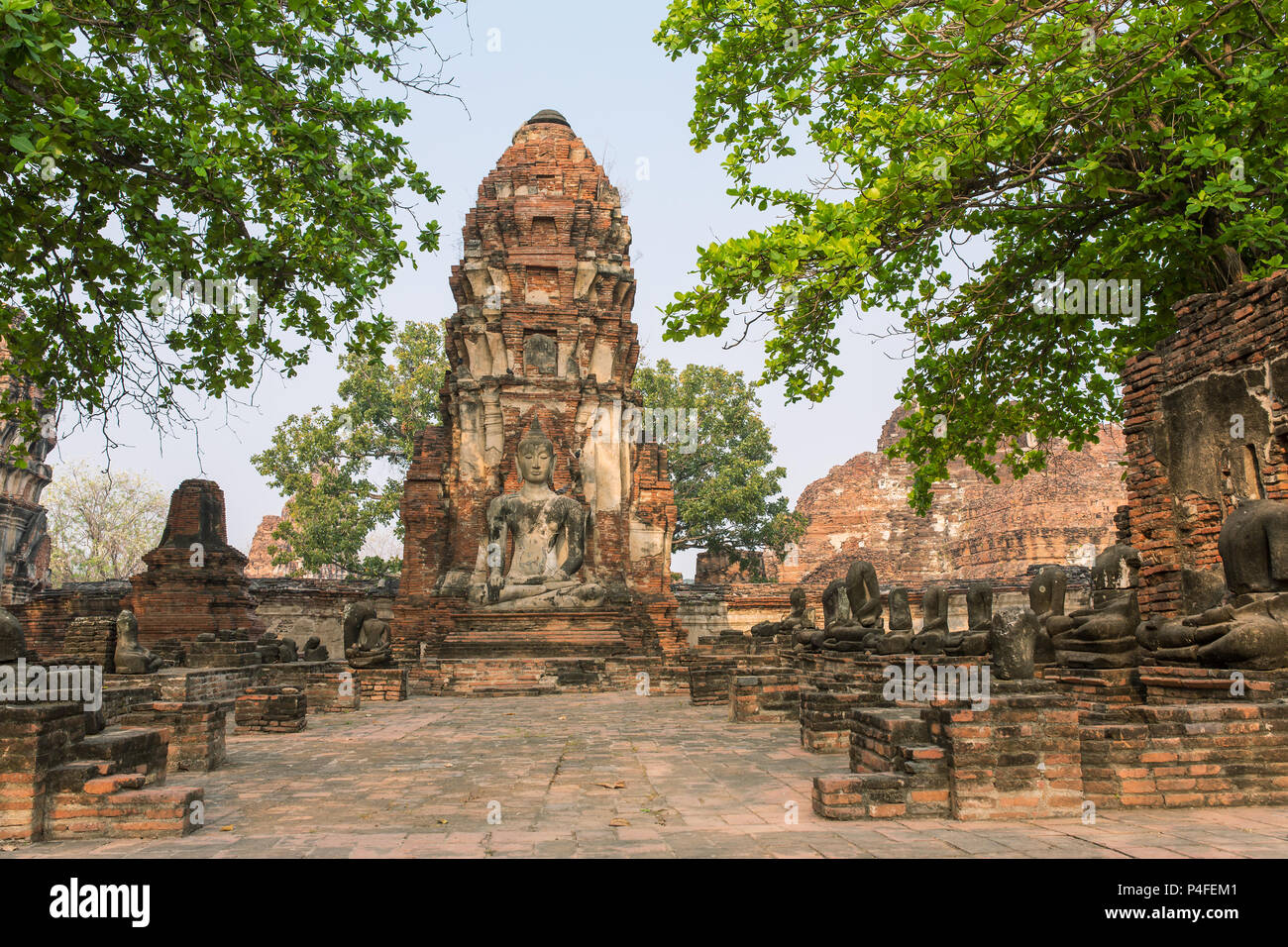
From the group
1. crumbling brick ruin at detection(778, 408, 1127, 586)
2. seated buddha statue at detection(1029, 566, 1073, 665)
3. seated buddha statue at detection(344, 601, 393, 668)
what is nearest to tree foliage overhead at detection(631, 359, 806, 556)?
crumbling brick ruin at detection(778, 408, 1127, 586)

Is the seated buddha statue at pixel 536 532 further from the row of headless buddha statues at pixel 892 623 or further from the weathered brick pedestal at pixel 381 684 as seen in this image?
the row of headless buddha statues at pixel 892 623

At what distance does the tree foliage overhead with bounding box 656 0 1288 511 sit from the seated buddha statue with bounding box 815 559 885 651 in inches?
47.1

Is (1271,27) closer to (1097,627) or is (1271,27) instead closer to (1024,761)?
(1097,627)

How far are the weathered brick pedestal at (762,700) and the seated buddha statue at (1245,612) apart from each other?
3693mm

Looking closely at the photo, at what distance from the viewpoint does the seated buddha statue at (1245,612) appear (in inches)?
245

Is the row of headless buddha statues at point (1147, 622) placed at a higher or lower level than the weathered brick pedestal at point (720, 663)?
higher

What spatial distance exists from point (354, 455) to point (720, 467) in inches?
475

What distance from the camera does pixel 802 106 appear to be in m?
10.4

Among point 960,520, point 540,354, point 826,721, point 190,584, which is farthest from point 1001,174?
point 960,520

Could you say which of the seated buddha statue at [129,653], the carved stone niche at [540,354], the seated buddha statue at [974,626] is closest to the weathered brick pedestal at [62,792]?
the seated buddha statue at [974,626]

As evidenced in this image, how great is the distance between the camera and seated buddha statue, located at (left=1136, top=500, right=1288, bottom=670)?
6.22 metres

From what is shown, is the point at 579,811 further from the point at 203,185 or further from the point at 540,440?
the point at 540,440

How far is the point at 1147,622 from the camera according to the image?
7617 mm

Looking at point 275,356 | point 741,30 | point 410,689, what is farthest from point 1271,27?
point 410,689
